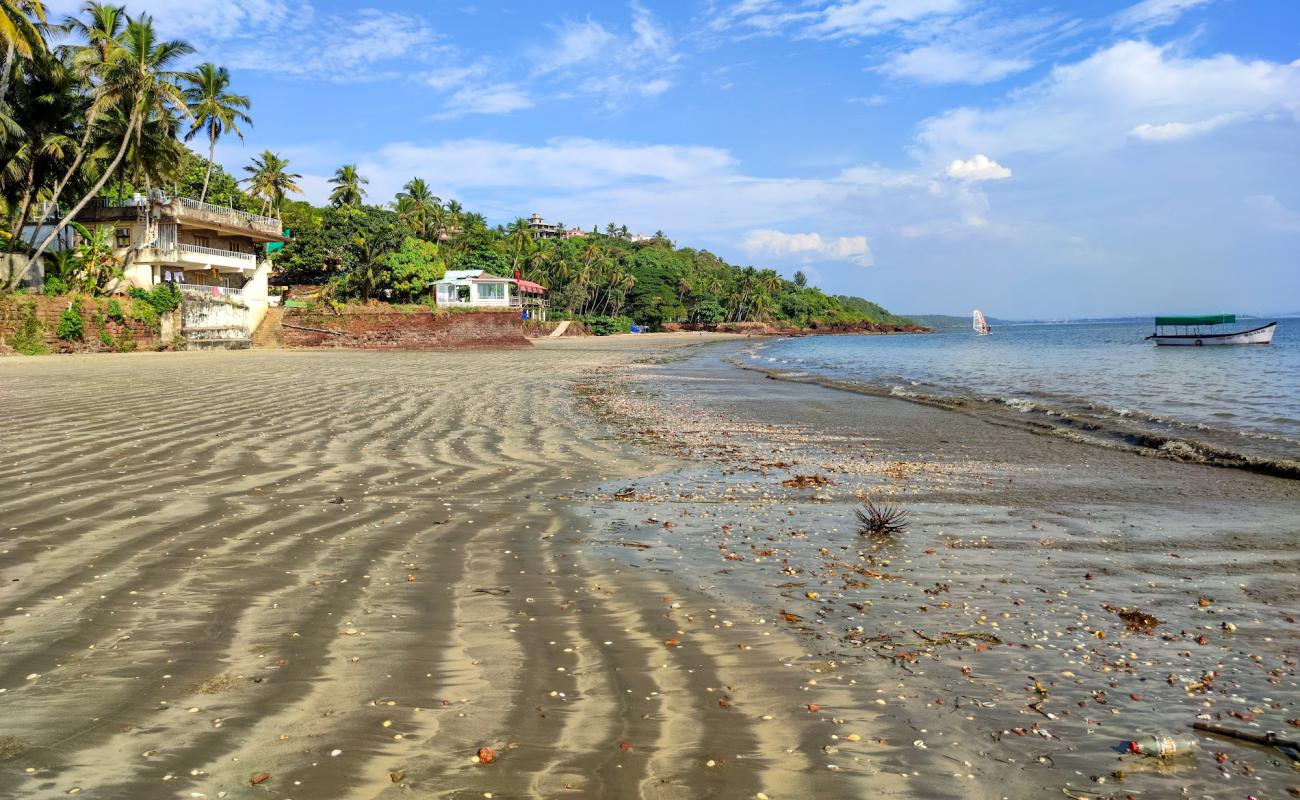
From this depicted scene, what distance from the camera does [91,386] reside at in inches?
734

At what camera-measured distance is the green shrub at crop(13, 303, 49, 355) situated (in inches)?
1387

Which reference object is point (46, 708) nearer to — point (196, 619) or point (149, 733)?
point (149, 733)

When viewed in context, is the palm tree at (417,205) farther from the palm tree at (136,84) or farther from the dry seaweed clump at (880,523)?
the dry seaweed clump at (880,523)

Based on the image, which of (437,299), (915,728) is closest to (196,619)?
(915,728)

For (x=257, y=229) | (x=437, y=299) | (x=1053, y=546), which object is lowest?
(x=1053, y=546)

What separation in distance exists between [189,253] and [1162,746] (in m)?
55.4

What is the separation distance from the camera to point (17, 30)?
103ft

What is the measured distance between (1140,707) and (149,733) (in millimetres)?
4301

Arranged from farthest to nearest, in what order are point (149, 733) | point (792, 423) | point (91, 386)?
point (91, 386) → point (792, 423) → point (149, 733)

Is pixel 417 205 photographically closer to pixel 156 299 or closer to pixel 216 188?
pixel 216 188

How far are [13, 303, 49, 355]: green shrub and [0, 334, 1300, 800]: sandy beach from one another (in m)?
31.9

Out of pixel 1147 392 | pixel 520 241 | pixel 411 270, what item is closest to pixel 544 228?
pixel 520 241

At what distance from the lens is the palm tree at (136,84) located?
39438mm

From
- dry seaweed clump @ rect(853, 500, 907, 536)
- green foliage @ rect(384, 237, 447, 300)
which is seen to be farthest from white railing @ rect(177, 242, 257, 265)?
dry seaweed clump @ rect(853, 500, 907, 536)
